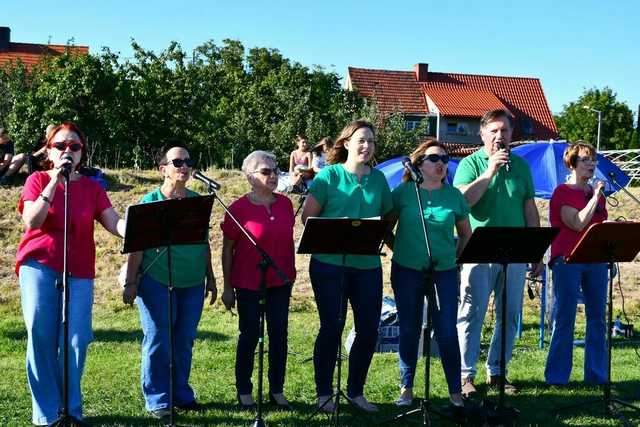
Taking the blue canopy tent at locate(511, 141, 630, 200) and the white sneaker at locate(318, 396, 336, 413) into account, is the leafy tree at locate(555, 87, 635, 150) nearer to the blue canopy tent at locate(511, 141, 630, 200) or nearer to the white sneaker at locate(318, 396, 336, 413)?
the blue canopy tent at locate(511, 141, 630, 200)

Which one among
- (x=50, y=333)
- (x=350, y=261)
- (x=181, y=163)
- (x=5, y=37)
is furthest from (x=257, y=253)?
(x=5, y=37)

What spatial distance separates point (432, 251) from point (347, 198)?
2.45 feet

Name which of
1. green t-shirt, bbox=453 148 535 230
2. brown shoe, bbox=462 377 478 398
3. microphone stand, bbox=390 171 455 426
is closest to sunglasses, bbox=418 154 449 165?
microphone stand, bbox=390 171 455 426

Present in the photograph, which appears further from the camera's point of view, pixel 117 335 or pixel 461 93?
pixel 461 93

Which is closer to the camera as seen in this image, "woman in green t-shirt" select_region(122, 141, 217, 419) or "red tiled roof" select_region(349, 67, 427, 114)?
"woman in green t-shirt" select_region(122, 141, 217, 419)

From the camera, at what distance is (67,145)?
548cm

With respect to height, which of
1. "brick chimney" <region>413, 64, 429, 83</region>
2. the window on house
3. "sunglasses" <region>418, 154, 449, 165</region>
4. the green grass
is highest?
"brick chimney" <region>413, 64, 429, 83</region>

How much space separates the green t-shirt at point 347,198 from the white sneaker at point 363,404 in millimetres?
1099

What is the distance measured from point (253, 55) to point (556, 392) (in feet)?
135

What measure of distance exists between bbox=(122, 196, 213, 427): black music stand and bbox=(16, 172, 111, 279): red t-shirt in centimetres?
57

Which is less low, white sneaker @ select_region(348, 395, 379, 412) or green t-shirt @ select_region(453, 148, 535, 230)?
green t-shirt @ select_region(453, 148, 535, 230)

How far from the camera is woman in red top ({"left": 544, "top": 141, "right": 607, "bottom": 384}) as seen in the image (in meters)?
7.26

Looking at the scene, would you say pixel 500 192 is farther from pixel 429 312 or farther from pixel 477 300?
pixel 429 312

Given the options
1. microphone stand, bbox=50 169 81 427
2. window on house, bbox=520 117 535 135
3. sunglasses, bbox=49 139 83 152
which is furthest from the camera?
window on house, bbox=520 117 535 135
